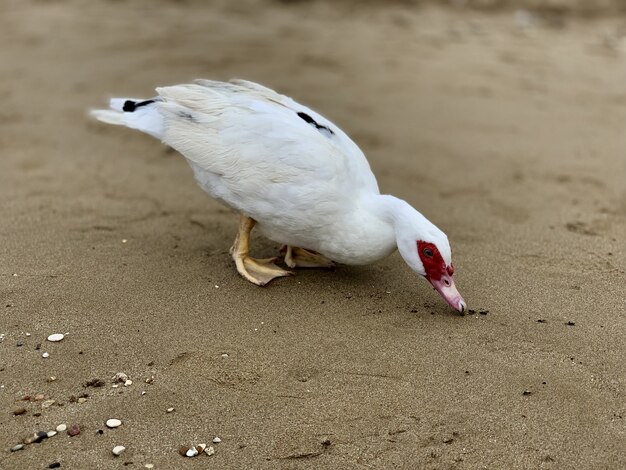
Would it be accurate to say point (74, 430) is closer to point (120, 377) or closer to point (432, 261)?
point (120, 377)

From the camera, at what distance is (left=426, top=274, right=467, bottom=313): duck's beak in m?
3.21

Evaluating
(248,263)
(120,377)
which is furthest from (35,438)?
(248,263)

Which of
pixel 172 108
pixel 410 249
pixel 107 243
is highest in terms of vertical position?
pixel 172 108

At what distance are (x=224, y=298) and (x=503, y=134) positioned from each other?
11.5 ft

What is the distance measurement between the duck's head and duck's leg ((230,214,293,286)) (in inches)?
28.9

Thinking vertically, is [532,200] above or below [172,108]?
below

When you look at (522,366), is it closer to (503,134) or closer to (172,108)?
(172,108)

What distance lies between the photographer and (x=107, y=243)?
395 cm

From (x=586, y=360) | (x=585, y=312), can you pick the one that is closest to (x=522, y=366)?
(x=586, y=360)

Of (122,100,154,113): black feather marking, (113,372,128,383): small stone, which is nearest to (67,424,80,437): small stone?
(113,372,128,383): small stone

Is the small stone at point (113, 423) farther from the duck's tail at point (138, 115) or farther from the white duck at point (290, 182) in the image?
the duck's tail at point (138, 115)

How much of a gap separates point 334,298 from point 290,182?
621 millimetres

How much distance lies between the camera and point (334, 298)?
344 cm

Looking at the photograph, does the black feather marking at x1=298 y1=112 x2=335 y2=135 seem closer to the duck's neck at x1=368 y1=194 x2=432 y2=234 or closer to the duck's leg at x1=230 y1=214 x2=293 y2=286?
the duck's neck at x1=368 y1=194 x2=432 y2=234
